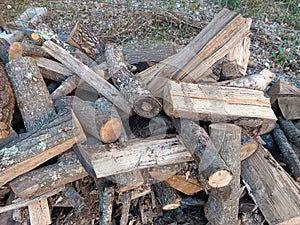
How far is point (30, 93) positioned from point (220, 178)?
1.43 metres

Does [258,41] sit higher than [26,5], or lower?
lower

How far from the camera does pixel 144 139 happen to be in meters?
2.04

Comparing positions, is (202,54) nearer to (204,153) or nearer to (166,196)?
(204,153)

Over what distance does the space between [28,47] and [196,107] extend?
1.53 meters

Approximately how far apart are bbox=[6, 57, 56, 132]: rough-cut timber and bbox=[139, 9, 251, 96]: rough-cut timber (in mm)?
768

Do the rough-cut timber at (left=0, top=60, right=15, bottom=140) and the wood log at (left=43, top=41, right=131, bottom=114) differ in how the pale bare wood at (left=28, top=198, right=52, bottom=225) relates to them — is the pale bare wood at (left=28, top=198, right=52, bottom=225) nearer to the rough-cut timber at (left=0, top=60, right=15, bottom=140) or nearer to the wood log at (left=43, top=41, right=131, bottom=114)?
the rough-cut timber at (left=0, top=60, right=15, bottom=140)

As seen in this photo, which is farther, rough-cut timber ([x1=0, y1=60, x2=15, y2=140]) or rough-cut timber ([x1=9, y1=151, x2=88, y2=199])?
rough-cut timber ([x1=0, y1=60, x2=15, y2=140])

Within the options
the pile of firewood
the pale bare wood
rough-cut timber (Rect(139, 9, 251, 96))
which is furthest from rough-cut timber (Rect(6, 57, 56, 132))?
rough-cut timber (Rect(139, 9, 251, 96))

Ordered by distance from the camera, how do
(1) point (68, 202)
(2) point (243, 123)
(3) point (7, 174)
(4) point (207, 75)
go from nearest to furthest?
1. (3) point (7, 174)
2. (1) point (68, 202)
3. (2) point (243, 123)
4. (4) point (207, 75)

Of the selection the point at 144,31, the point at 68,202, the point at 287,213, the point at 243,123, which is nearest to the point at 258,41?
the point at 144,31

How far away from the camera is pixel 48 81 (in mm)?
2594

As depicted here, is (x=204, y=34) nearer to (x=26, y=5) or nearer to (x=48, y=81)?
(x=48, y=81)

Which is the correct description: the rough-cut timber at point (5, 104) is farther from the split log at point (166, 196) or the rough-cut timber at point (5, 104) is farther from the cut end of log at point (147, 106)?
the split log at point (166, 196)

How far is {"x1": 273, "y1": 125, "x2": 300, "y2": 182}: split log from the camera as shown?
7.52ft
